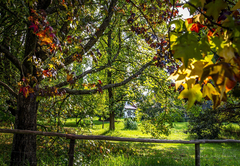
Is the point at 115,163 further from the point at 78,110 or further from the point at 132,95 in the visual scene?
the point at 132,95

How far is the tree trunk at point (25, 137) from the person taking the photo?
4.06 metres

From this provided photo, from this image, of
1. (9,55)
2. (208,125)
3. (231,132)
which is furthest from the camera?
(231,132)

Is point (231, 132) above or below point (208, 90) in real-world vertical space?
below

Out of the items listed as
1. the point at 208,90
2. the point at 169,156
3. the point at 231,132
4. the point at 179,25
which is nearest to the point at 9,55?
the point at 179,25

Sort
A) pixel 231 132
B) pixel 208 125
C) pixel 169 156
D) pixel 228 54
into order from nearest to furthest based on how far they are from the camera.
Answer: pixel 228 54 < pixel 169 156 < pixel 208 125 < pixel 231 132

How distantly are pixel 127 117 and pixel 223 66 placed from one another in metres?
7.10

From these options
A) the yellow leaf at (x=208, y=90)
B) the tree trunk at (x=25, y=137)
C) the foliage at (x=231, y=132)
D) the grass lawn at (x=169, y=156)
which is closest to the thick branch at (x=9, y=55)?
the tree trunk at (x=25, y=137)

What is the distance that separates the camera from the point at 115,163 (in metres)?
4.34

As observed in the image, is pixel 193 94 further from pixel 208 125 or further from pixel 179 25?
pixel 208 125

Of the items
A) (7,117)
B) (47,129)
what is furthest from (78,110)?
(7,117)

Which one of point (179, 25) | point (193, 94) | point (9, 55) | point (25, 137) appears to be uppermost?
point (9, 55)

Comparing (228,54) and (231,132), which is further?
(231,132)

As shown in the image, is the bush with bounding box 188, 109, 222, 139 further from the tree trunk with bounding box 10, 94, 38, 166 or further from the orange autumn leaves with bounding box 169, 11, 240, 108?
the orange autumn leaves with bounding box 169, 11, 240, 108

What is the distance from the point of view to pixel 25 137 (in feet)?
13.6
